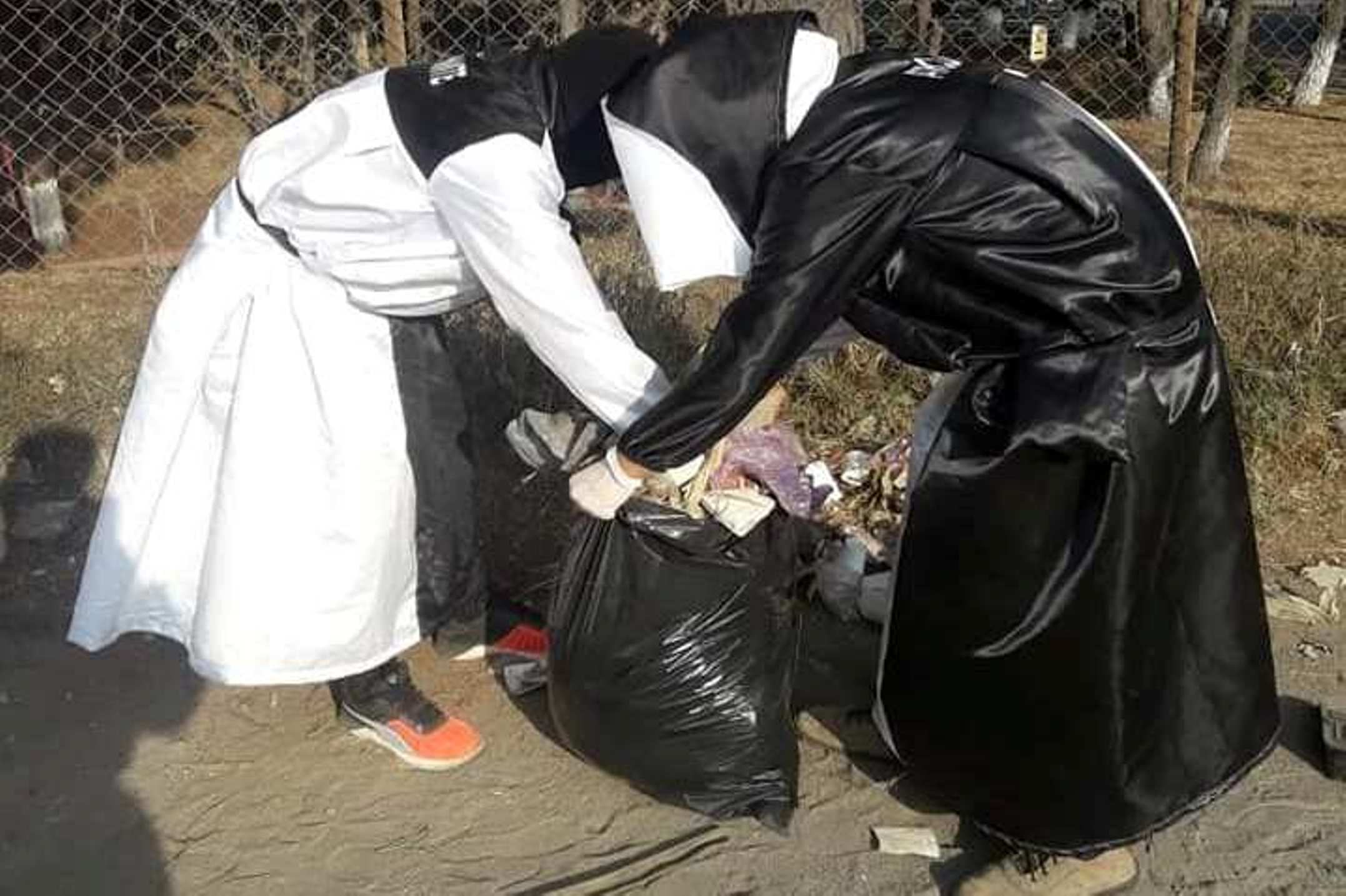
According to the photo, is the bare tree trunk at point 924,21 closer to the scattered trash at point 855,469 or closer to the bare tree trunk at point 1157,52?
the bare tree trunk at point 1157,52

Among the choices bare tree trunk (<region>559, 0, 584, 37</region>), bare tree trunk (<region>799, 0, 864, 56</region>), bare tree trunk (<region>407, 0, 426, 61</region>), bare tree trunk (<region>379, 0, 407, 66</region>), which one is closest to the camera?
bare tree trunk (<region>379, 0, 407, 66</region>)

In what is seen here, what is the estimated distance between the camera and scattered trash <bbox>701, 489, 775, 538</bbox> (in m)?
2.92

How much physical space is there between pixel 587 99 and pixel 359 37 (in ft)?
15.4

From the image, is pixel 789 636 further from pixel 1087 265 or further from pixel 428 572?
pixel 1087 265

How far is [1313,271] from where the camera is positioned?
16.5 ft

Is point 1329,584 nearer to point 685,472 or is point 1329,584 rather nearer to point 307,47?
point 685,472

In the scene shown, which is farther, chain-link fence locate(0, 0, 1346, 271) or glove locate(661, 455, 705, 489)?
chain-link fence locate(0, 0, 1346, 271)

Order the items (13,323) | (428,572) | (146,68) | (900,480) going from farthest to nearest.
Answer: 1. (146,68)
2. (13,323)
3. (900,480)
4. (428,572)

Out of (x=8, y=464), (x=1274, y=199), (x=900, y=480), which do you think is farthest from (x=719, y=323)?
(x=1274, y=199)

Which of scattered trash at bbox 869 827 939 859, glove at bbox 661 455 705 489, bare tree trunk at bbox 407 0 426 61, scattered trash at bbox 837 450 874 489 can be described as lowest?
scattered trash at bbox 837 450 874 489

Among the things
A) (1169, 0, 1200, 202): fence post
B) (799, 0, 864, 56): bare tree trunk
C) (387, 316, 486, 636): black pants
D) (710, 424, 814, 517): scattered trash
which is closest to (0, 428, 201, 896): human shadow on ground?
(387, 316, 486, 636): black pants

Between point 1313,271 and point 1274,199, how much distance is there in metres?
3.36

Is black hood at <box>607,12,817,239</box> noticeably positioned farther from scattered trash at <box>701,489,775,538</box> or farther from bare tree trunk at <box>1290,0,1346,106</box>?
bare tree trunk at <box>1290,0,1346,106</box>

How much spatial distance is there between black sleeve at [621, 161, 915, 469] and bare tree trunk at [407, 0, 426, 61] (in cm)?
374
